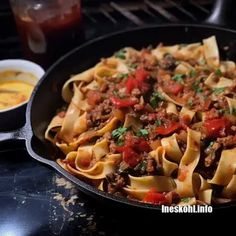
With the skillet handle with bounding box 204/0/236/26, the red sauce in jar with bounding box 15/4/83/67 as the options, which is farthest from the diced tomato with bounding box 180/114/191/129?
the red sauce in jar with bounding box 15/4/83/67

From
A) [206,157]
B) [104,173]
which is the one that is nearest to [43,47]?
[104,173]

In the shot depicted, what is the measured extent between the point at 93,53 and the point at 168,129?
3.66 ft

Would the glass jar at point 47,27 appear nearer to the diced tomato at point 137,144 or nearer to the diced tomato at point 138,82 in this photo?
the diced tomato at point 138,82

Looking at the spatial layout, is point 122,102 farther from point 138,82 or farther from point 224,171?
point 224,171

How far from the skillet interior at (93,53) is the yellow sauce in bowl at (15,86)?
0.24 m

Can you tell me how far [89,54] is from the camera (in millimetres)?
3561

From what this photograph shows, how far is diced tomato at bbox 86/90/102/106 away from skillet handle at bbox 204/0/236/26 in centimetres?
119

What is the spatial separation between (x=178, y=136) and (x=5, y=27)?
7.67 feet

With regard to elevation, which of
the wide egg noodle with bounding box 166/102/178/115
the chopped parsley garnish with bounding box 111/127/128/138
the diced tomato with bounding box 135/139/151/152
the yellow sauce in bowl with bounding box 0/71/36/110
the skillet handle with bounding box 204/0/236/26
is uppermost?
the skillet handle with bounding box 204/0/236/26

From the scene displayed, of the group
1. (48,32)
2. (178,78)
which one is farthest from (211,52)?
(48,32)

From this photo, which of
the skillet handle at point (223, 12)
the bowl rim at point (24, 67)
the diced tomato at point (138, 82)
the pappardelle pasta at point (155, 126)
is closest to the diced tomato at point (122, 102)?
the pappardelle pasta at point (155, 126)

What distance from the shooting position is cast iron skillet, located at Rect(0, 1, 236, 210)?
302 centimetres

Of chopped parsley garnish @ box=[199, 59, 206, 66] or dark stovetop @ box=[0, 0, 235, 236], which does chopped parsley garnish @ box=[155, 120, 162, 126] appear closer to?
dark stovetop @ box=[0, 0, 235, 236]

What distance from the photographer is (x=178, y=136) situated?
8.97 ft
